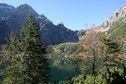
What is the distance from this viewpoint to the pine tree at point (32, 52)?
2058 inches

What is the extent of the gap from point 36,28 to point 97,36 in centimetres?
1287

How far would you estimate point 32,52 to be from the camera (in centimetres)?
5300

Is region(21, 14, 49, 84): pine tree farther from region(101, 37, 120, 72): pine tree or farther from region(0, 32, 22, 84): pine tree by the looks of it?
region(101, 37, 120, 72): pine tree

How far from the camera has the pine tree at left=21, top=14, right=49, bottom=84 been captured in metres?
52.3

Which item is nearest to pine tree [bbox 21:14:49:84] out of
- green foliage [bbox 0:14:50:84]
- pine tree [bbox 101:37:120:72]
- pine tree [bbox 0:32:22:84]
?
green foliage [bbox 0:14:50:84]

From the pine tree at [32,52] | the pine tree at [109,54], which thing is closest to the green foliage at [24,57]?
the pine tree at [32,52]

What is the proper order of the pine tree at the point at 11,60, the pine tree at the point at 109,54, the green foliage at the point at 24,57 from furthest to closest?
the pine tree at the point at 109,54, the green foliage at the point at 24,57, the pine tree at the point at 11,60

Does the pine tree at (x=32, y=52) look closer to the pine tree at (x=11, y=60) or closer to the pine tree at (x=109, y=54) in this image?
the pine tree at (x=11, y=60)

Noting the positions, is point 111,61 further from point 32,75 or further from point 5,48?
point 5,48

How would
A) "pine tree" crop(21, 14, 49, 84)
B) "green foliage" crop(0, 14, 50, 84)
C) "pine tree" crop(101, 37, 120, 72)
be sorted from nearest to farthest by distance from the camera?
"green foliage" crop(0, 14, 50, 84) → "pine tree" crop(21, 14, 49, 84) → "pine tree" crop(101, 37, 120, 72)

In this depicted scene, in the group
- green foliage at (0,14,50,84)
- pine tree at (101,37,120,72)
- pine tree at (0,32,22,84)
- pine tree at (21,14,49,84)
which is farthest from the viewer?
pine tree at (101,37,120,72)

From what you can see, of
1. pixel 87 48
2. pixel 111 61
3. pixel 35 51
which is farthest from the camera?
pixel 111 61

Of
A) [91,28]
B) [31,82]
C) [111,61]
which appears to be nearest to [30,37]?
[31,82]

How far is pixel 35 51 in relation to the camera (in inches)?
2125
